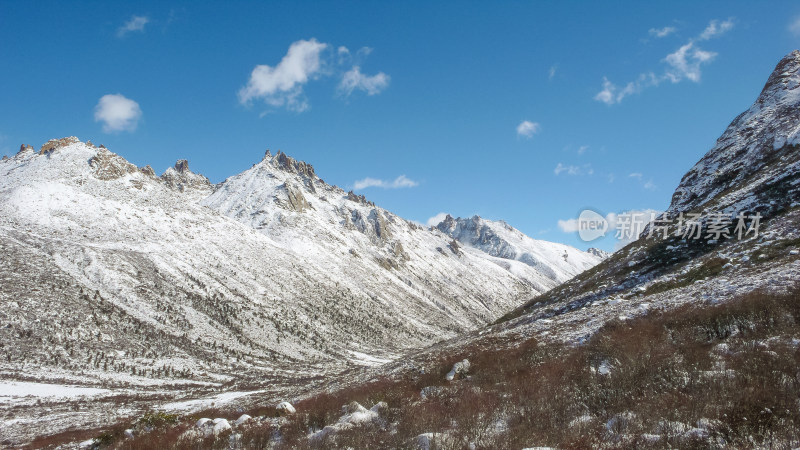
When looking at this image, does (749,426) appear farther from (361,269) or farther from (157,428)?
(361,269)

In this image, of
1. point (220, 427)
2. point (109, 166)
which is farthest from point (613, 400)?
point (109, 166)

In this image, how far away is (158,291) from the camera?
97.9 metres

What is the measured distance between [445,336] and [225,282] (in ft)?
266

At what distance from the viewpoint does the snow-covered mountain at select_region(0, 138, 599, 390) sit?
72938mm

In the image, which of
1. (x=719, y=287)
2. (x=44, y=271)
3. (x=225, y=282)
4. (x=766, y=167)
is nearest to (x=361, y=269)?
(x=225, y=282)

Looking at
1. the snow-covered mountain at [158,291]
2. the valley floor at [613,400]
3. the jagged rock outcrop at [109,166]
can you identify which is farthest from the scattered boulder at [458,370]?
the jagged rock outcrop at [109,166]

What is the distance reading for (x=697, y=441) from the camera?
707 centimetres

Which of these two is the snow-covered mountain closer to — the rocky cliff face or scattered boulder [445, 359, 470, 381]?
the rocky cliff face

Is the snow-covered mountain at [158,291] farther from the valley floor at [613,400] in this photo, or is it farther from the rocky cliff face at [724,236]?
the valley floor at [613,400]

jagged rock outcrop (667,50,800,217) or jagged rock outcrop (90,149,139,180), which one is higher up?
jagged rock outcrop (90,149,139,180)

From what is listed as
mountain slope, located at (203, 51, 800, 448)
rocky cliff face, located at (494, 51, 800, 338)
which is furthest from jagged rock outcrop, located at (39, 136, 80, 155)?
mountain slope, located at (203, 51, 800, 448)

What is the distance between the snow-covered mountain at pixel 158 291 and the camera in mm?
72938

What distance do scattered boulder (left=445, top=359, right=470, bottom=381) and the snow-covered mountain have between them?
6553 centimetres

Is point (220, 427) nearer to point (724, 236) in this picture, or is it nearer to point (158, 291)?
point (724, 236)
